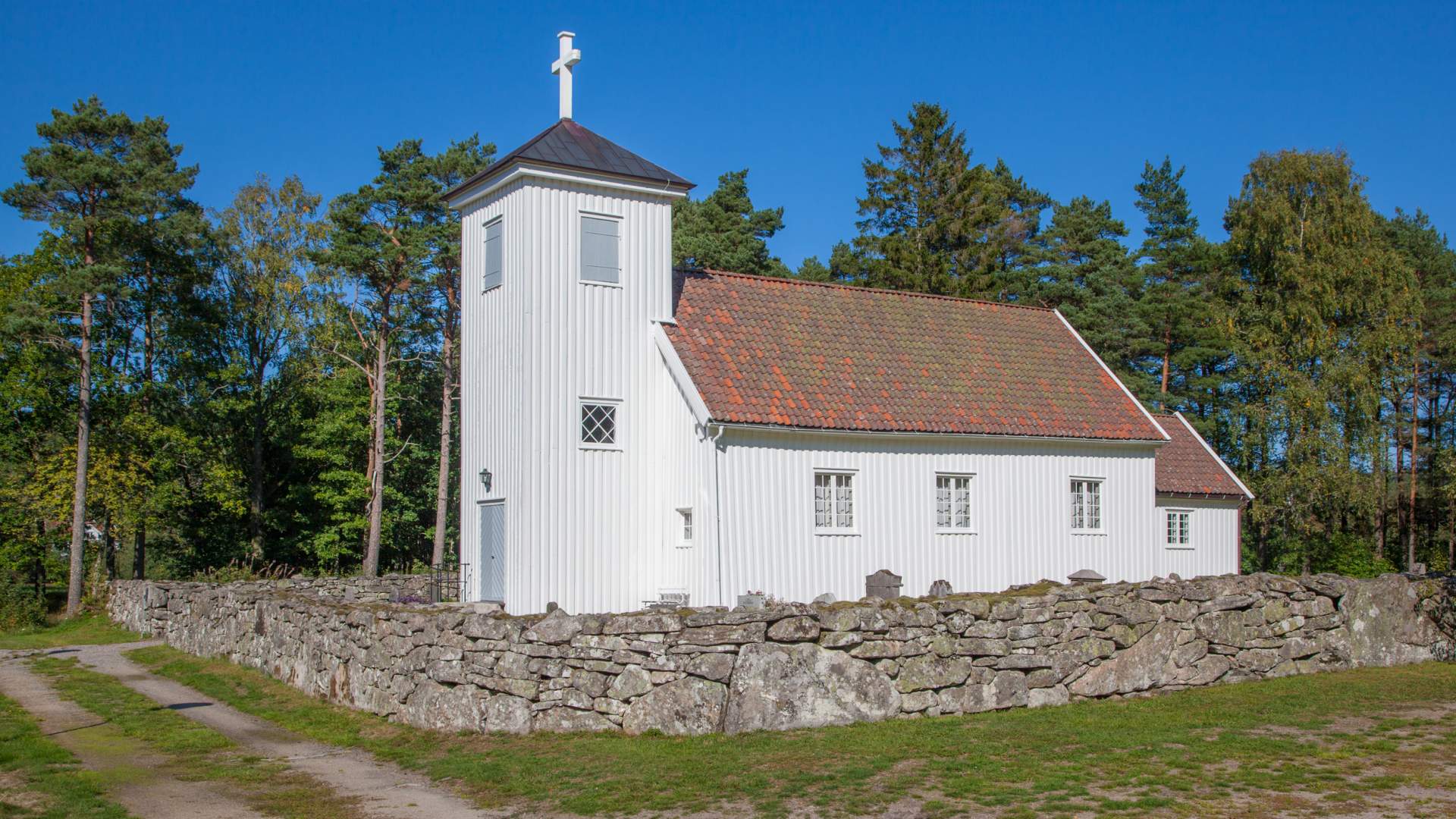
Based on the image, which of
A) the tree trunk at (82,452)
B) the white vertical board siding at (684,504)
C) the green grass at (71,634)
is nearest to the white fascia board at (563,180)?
the white vertical board siding at (684,504)

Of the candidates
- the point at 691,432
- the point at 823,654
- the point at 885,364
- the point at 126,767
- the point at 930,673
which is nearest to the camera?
the point at 126,767

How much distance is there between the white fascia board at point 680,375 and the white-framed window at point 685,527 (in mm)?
1652

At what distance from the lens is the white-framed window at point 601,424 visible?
20.7 meters

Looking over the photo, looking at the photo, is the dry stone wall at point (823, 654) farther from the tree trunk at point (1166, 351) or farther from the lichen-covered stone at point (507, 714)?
the tree trunk at point (1166, 351)

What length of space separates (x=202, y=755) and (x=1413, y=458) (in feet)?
147

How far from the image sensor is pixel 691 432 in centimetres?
2053

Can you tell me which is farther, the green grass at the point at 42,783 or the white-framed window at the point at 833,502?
the white-framed window at the point at 833,502

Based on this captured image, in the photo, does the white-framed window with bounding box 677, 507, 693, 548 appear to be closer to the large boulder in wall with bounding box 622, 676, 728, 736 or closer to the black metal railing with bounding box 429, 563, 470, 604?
the black metal railing with bounding box 429, 563, 470, 604

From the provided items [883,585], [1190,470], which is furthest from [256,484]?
[1190,470]

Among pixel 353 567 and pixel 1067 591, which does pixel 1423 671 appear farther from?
pixel 353 567

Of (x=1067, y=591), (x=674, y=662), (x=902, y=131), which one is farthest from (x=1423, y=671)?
(x=902, y=131)

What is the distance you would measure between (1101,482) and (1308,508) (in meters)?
16.3

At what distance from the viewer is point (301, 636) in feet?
59.6

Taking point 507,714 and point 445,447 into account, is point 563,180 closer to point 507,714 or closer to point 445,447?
point 507,714
